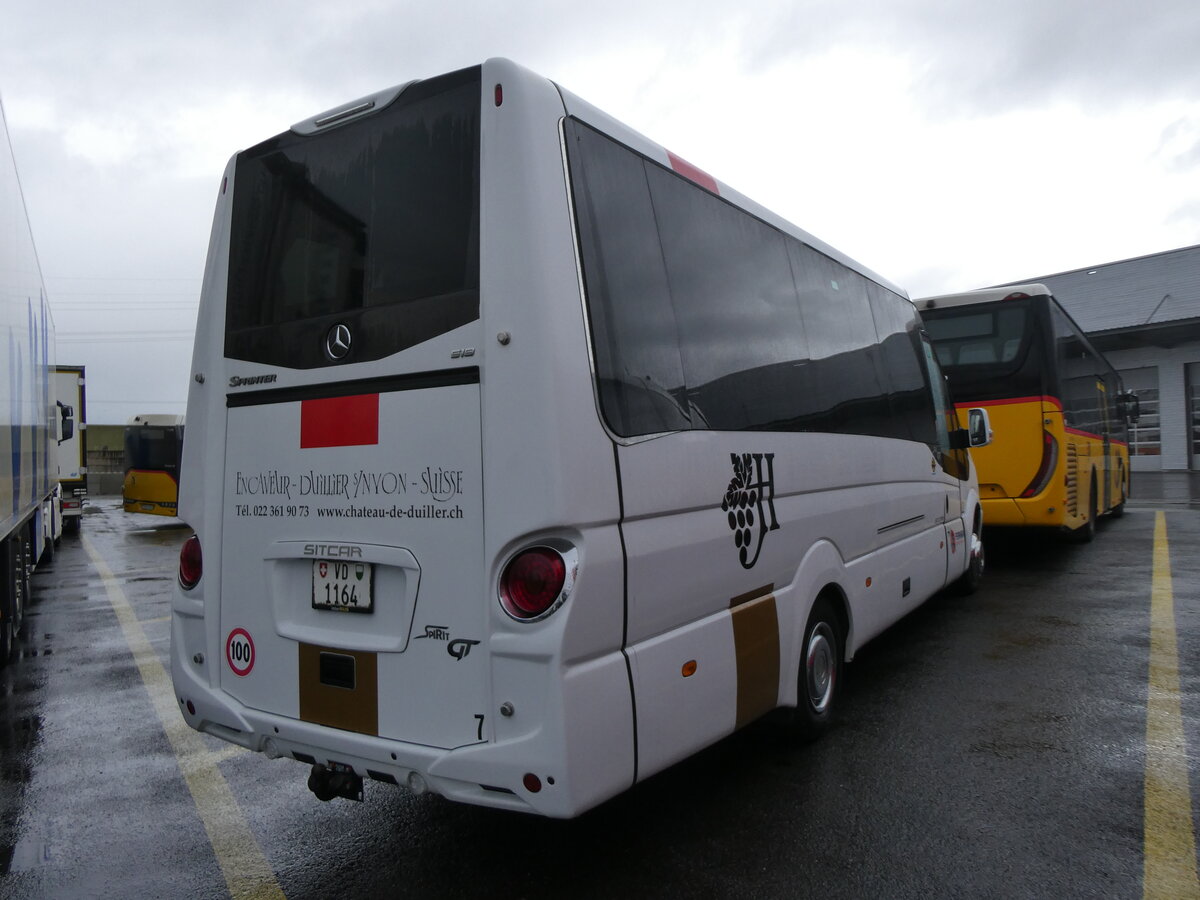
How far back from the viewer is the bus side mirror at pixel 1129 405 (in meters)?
17.2

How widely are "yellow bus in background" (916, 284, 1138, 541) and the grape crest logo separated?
6.97 metres

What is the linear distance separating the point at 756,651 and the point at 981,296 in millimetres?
7875

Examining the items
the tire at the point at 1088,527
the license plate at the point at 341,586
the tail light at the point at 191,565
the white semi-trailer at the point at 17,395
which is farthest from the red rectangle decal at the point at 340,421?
the tire at the point at 1088,527

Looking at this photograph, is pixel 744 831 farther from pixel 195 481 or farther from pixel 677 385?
pixel 195 481

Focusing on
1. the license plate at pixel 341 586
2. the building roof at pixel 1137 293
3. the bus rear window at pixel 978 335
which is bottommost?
the license plate at pixel 341 586

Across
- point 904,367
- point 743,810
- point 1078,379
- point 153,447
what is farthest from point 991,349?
point 153,447

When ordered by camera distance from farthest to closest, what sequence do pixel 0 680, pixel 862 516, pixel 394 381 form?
pixel 0 680 → pixel 862 516 → pixel 394 381

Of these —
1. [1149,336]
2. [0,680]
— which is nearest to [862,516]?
[0,680]

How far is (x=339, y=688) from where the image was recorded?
316cm

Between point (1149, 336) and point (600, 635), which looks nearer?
point (600, 635)

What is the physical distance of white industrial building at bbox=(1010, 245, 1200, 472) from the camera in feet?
92.8

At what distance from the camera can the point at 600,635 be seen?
2.78m

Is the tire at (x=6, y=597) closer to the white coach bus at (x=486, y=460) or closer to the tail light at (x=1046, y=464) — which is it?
the white coach bus at (x=486, y=460)

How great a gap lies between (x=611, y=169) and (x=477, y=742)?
2.03 metres
